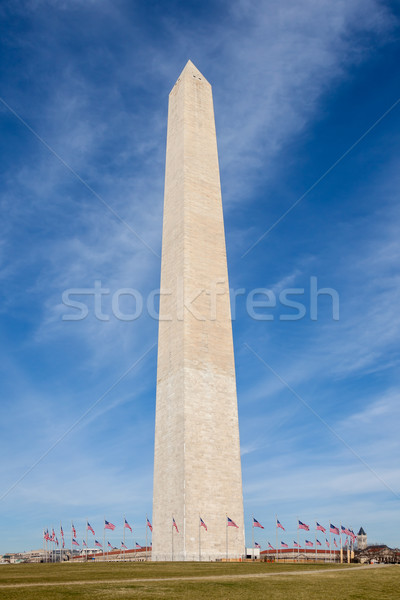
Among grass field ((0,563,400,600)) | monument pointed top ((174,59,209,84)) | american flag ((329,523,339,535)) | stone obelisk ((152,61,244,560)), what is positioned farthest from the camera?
monument pointed top ((174,59,209,84))

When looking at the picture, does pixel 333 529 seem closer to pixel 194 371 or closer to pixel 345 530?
pixel 345 530

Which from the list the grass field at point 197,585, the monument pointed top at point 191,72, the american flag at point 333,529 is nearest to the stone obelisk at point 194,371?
the monument pointed top at point 191,72

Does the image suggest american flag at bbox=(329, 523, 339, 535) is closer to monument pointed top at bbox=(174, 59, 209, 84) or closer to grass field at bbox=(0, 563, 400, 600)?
grass field at bbox=(0, 563, 400, 600)

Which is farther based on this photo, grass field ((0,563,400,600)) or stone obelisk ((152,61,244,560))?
stone obelisk ((152,61,244,560))

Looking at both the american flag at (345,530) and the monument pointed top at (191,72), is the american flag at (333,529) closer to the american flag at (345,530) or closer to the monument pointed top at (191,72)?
the american flag at (345,530)

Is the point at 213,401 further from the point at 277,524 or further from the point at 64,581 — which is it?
the point at 64,581

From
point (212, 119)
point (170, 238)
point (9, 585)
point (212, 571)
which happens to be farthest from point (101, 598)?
point (212, 119)

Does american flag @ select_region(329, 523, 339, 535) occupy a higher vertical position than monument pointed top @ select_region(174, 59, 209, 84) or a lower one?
lower

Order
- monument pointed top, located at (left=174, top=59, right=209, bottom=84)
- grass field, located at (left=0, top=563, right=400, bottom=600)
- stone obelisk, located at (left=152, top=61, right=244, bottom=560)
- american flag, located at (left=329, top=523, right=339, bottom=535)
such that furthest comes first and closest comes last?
monument pointed top, located at (left=174, top=59, right=209, bottom=84)
american flag, located at (left=329, top=523, right=339, bottom=535)
stone obelisk, located at (left=152, top=61, right=244, bottom=560)
grass field, located at (left=0, top=563, right=400, bottom=600)

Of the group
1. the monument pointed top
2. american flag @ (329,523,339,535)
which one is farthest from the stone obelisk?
american flag @ (329,523,339,535)
